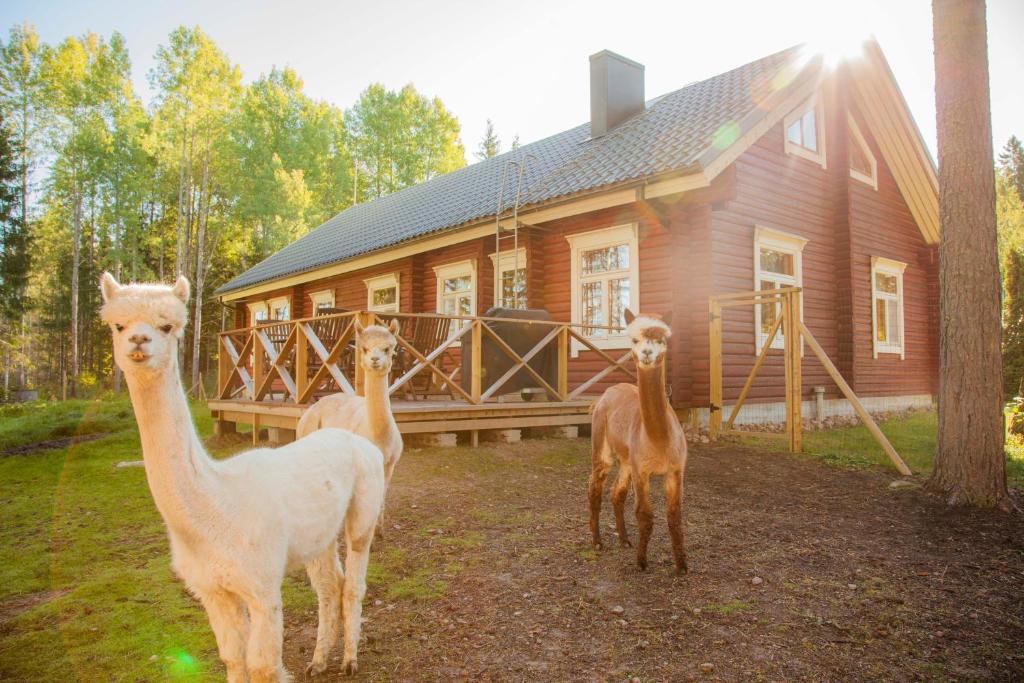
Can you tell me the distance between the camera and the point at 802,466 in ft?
23.9

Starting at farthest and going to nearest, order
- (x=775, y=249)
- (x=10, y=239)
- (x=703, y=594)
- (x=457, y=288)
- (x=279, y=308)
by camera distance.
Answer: (x=10, y=239), (x=279, y=308), (x=457, y=288), (x=775, y=249), (x=703, y=594)

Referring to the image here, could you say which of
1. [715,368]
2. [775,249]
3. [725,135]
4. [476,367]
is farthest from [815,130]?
[476,367]

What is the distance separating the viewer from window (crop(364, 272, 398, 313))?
15336 millimetres

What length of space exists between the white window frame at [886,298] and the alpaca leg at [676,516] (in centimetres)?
1166

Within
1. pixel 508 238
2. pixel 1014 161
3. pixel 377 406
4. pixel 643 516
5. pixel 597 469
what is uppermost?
pixel 1014 161

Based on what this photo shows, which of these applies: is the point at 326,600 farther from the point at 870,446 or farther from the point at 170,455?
the point at 870,446

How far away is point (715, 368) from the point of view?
8.95m

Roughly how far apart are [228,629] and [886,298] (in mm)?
15493

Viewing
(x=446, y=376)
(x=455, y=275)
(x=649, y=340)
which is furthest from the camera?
(x=455, y=275)

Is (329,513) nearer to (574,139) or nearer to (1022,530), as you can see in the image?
(1022,530)

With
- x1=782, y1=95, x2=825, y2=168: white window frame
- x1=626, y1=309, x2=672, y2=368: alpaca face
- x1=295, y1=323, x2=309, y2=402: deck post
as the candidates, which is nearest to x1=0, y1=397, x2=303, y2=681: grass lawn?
x1=295, y1=323, x2=309, y2=402: deck post

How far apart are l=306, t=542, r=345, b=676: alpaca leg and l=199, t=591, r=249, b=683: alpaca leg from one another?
0.60 m

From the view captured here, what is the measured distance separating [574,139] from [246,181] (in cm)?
1886

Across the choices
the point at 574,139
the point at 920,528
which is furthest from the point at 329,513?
the point at 574,139
